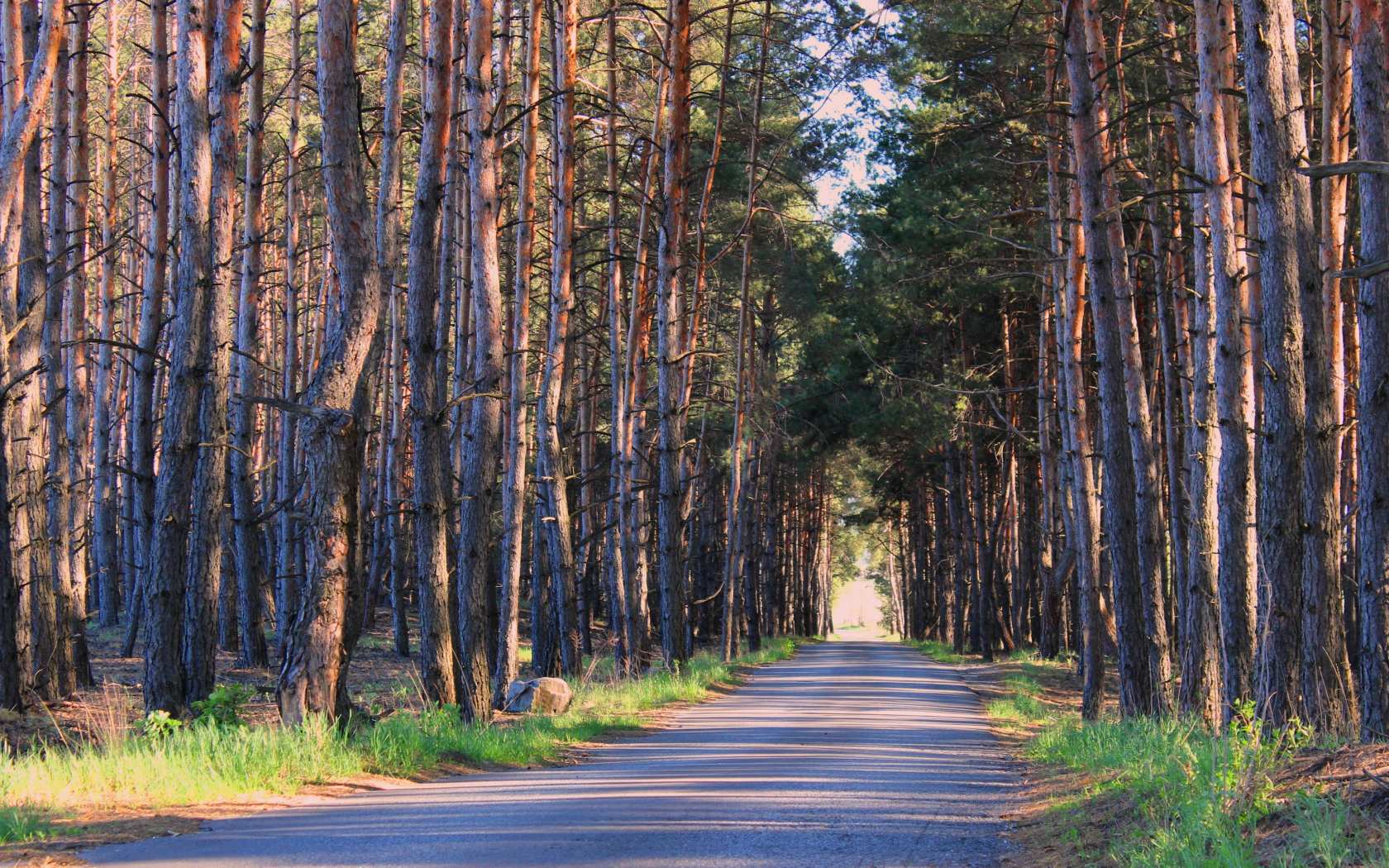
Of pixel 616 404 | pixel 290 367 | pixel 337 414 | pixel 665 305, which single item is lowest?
pixel 337 414

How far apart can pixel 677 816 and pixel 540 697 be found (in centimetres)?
631

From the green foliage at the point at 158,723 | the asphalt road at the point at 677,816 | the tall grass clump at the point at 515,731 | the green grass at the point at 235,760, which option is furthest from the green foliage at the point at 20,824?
the tall grass clump at the point at 515,731

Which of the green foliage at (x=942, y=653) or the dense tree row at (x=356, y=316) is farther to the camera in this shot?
the green foliage at (x=942, y=653)

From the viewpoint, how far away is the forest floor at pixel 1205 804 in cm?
420

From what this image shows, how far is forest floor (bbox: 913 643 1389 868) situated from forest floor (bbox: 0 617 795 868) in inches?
170

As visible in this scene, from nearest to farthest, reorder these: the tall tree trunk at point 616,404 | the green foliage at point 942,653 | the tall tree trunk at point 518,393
Answer: the tall tree trunk at point 518,393 < the tall tree trunk at point 616,404 < the green foliage at point 942,653

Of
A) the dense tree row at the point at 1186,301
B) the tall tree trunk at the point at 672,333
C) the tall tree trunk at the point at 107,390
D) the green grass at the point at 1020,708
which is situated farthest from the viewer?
the tall tree trunk at the point at 107,390

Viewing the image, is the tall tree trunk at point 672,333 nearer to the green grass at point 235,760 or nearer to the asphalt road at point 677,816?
the asphalt road at point 677,816

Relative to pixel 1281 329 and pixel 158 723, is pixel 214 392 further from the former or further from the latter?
pixel 1281 329

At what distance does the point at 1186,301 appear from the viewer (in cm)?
1773

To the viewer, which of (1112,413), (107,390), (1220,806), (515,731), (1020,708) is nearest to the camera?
(1220,806)

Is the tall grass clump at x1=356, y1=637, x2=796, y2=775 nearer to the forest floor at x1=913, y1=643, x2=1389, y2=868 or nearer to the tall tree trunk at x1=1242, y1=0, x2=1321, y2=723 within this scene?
the forest floor at x1=913, y1=643, x2=1389, y2=868

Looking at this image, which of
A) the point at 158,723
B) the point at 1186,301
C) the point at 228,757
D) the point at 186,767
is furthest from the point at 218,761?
the point at 1186,301

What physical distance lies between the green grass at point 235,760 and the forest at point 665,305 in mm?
707
